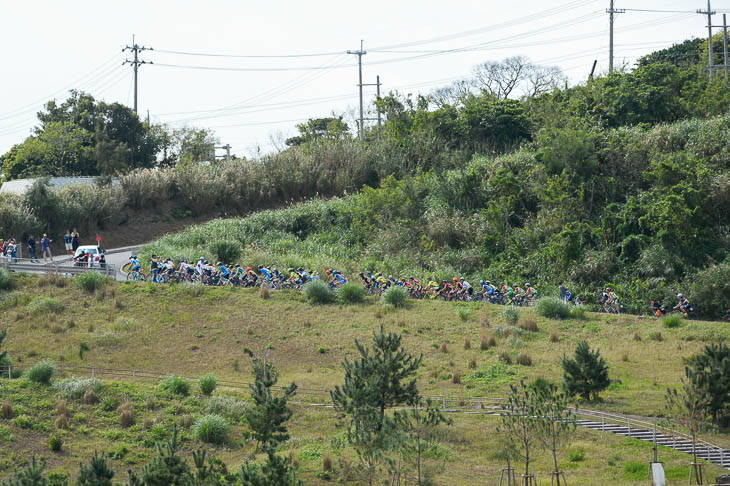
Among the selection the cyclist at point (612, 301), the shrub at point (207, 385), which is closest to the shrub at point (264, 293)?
the shrub at point (207, 385)

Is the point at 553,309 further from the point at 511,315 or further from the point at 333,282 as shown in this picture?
the point at 333,282

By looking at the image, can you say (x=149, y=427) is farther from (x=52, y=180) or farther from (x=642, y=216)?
(x=52, y=180)

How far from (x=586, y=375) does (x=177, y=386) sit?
14.3 metres

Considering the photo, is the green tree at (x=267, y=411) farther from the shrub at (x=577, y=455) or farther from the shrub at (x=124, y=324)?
the shrub at (x=124, y=324)

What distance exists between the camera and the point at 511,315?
3650cm

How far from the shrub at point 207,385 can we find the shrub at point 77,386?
345 cm

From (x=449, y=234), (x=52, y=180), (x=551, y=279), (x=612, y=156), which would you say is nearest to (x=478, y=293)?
(x=551, y=279)

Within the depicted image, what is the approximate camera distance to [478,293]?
41312 mm

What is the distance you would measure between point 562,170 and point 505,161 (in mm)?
4880

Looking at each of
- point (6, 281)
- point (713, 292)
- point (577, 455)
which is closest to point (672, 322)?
point (713, 292)

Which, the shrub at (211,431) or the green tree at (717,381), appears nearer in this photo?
the green tree at (717,381)

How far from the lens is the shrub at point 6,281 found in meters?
40.8

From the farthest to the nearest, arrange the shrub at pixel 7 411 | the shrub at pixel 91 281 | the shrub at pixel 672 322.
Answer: the shrub at pixel 91 281
the shrub at pixel 672 322
the shrub at pixel 7 411

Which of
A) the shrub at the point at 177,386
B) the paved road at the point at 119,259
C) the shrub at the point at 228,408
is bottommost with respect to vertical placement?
the shrub at the point at 228,408
